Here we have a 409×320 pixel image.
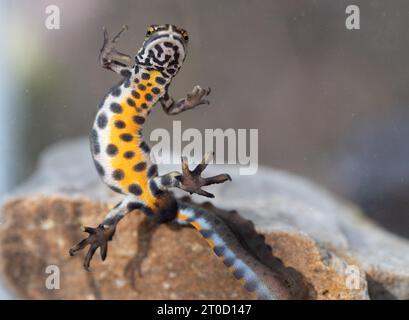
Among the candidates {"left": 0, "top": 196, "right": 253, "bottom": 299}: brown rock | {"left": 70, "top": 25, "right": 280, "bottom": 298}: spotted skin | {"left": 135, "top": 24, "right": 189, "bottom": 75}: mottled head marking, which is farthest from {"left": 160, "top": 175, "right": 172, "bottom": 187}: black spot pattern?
{"left": 135, "top": 24, "right": 189, "bottom": 75}: mottled head marking

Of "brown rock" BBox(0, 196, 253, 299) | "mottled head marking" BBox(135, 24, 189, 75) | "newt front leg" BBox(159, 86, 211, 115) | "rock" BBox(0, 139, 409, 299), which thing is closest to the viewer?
"mottled head marking" BBox(135, 24, 189, 75)

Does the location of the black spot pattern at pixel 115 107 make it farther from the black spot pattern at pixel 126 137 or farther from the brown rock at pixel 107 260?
the brown rock at pixel 107 260

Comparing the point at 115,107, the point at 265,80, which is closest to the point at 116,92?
the point at 115,107

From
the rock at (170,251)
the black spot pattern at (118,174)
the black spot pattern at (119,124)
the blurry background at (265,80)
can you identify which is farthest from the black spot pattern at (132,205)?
the blurry background at (265,80)

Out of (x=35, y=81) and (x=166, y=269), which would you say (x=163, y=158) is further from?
(x=35, y=81)

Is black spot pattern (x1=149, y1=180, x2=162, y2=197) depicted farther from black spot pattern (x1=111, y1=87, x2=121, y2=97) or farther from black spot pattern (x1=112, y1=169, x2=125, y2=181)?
black spot pattern (x1=111, y1=87, x2=121, y2=97)

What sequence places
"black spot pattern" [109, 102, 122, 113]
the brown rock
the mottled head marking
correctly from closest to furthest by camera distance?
the mottled head marking, "black spot pattern" [109, 102, 122, 113], the brown rock

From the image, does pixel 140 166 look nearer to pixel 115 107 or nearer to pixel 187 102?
pixel 115 107

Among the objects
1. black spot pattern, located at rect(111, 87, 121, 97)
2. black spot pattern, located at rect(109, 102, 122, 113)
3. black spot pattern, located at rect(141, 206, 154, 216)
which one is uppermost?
black spot pattern, located at rect(111, 87, 121, 97)
